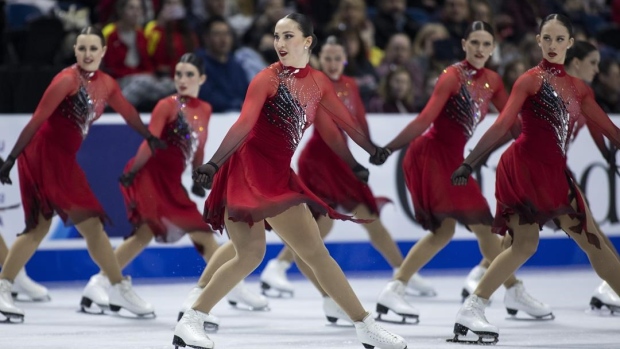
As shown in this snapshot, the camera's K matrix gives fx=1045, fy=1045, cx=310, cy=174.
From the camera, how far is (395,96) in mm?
8828

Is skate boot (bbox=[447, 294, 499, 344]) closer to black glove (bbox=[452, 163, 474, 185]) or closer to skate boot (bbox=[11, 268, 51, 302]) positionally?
black glove (bbox=[452, 163, 474, 185])

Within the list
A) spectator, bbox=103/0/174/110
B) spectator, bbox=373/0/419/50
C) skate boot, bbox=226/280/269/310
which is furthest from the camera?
spectator, bbox=373/0/419/50

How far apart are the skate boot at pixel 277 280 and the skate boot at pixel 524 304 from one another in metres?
1.63

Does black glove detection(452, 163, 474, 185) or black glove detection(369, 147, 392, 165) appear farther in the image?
black glove detection(369, 147, 392, 165)

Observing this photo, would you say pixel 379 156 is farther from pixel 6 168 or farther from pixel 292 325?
pixel 6 168

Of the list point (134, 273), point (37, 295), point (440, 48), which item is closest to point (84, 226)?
point (37, 295)

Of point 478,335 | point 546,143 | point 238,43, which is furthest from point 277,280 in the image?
point 238,43

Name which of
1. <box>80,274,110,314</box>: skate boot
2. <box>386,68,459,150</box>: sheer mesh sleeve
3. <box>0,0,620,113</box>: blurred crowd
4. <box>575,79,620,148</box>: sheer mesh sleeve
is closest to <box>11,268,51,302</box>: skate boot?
<box>80,274,110,314</box>: skate boot

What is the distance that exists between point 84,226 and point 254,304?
3.85ft

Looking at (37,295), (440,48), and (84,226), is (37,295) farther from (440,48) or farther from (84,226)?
(440,48)

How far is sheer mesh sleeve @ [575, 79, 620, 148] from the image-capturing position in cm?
520

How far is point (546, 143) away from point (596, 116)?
11.0 inches

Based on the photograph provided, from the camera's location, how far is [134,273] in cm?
783

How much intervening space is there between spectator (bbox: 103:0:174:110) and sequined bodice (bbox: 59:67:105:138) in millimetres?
2130
